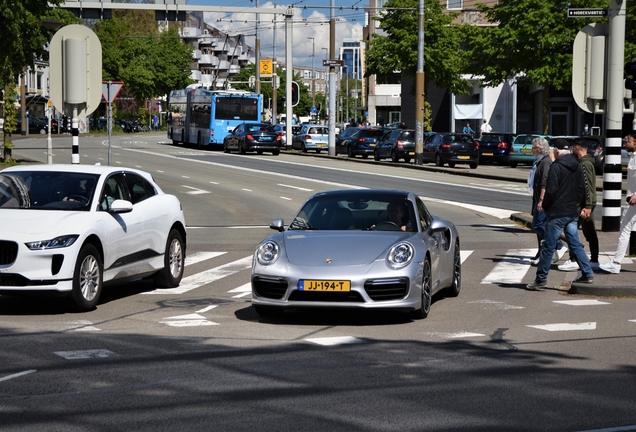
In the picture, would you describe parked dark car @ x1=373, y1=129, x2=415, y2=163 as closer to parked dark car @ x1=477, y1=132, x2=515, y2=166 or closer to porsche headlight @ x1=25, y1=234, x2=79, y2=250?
parked dark car @ x1=477, y1=132, x2=515, y2=166

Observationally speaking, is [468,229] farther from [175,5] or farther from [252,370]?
[175,5]

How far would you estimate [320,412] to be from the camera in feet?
21.1

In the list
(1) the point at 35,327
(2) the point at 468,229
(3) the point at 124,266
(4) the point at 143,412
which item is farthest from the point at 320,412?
(2) the point at 468,229

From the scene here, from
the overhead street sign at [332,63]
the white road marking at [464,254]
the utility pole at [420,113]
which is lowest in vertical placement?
the white road marking at [464,254]

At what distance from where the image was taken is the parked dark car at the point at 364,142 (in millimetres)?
56062

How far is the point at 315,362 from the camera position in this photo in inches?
323

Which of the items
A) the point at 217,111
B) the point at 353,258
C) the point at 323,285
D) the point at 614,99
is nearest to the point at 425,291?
the point at 353,258

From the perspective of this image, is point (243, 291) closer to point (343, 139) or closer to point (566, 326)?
point (566, 326)

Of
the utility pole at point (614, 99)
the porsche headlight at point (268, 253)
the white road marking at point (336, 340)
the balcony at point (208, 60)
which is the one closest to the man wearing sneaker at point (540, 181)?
the utility pole at point (614, 99)

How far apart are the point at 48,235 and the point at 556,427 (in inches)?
245

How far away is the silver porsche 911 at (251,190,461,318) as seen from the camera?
33.1 ft

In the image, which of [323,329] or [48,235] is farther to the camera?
[48,235]

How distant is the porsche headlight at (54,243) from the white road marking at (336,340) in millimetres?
2923

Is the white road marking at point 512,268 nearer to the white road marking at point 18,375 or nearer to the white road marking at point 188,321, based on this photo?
the white road marking at point 188,321
